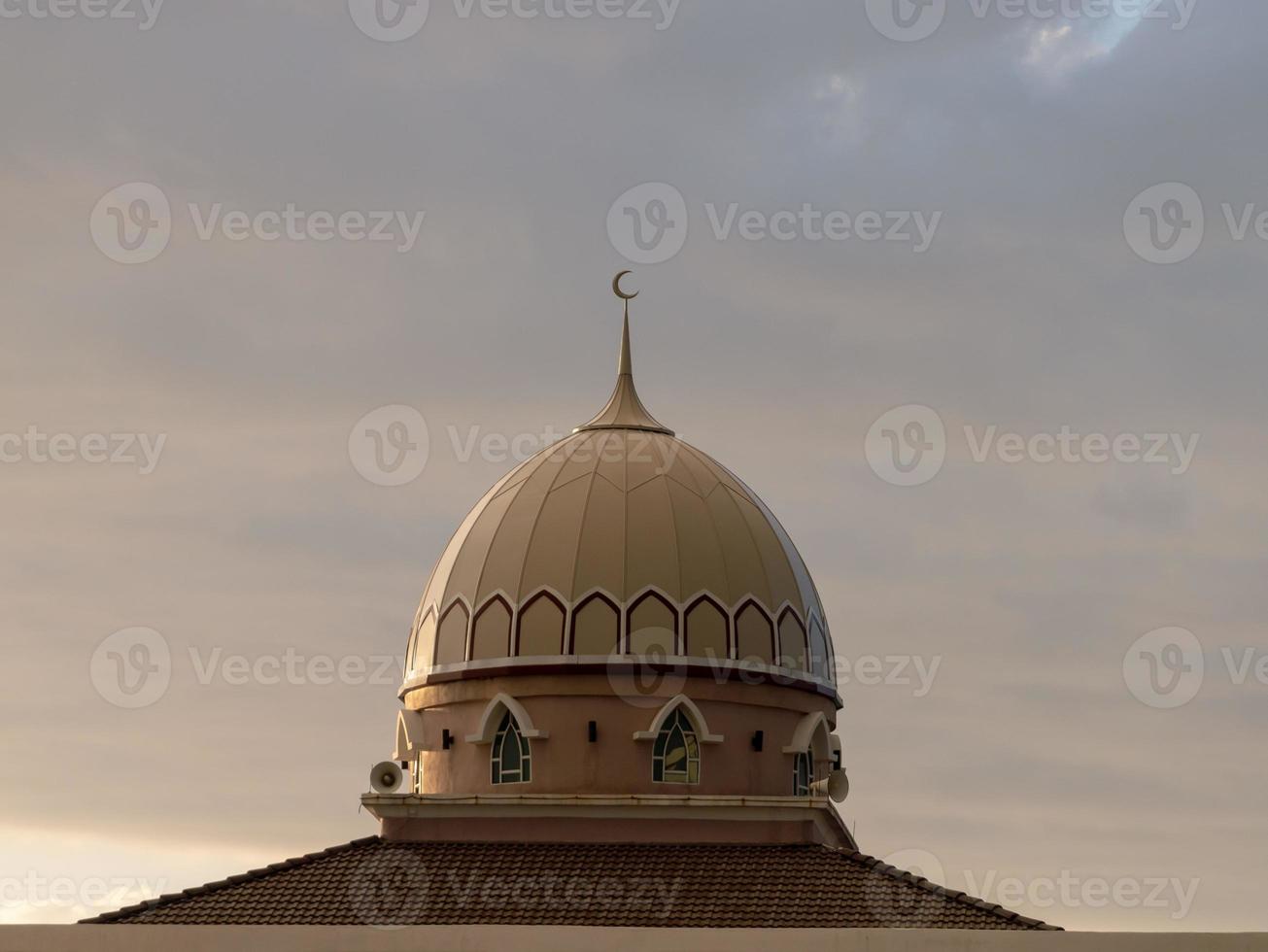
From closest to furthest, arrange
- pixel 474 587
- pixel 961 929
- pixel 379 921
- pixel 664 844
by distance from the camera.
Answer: pixel 961 929
pixel 379 921
pixel 664 844
pixel 474 587

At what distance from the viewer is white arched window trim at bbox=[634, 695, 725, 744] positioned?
2727 centimetres

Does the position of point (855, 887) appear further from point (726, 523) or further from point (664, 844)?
point (726, 523)

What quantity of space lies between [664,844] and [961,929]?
4907 mm

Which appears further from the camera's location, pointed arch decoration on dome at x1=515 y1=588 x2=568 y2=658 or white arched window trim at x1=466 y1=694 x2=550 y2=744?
pointed arch decoration on dome at x1=515 y1=588 x2=568 y2=658

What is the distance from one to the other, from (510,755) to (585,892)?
2.96 m

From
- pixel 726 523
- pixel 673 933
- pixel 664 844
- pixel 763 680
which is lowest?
pixel 673 933

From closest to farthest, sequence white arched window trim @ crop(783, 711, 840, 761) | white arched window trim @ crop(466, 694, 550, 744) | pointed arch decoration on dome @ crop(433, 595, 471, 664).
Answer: white arched window trim @ crop(466, 694, 550, 744)
white arched window trim @ crop(783, 711, 840, 761)
pointed arch decoration on dome @ crop(433, 595, 471, 664)

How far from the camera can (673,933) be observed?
2294cm

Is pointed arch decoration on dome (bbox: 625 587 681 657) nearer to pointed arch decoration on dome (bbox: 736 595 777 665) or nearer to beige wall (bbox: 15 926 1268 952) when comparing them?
pointed arch decoration on dome (bbox: 736 595 777 665)

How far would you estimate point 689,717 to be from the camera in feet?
90.1

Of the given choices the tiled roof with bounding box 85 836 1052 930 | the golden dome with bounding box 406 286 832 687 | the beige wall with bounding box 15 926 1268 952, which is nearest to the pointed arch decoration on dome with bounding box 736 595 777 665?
the golden dome with bounding box 406 286 832 687

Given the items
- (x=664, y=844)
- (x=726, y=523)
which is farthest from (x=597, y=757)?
(x=726, y=523)

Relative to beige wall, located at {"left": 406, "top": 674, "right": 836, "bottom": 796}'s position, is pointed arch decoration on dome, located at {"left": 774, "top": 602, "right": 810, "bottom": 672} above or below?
above

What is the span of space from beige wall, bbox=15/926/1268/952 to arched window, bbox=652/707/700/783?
4520 millimetres
